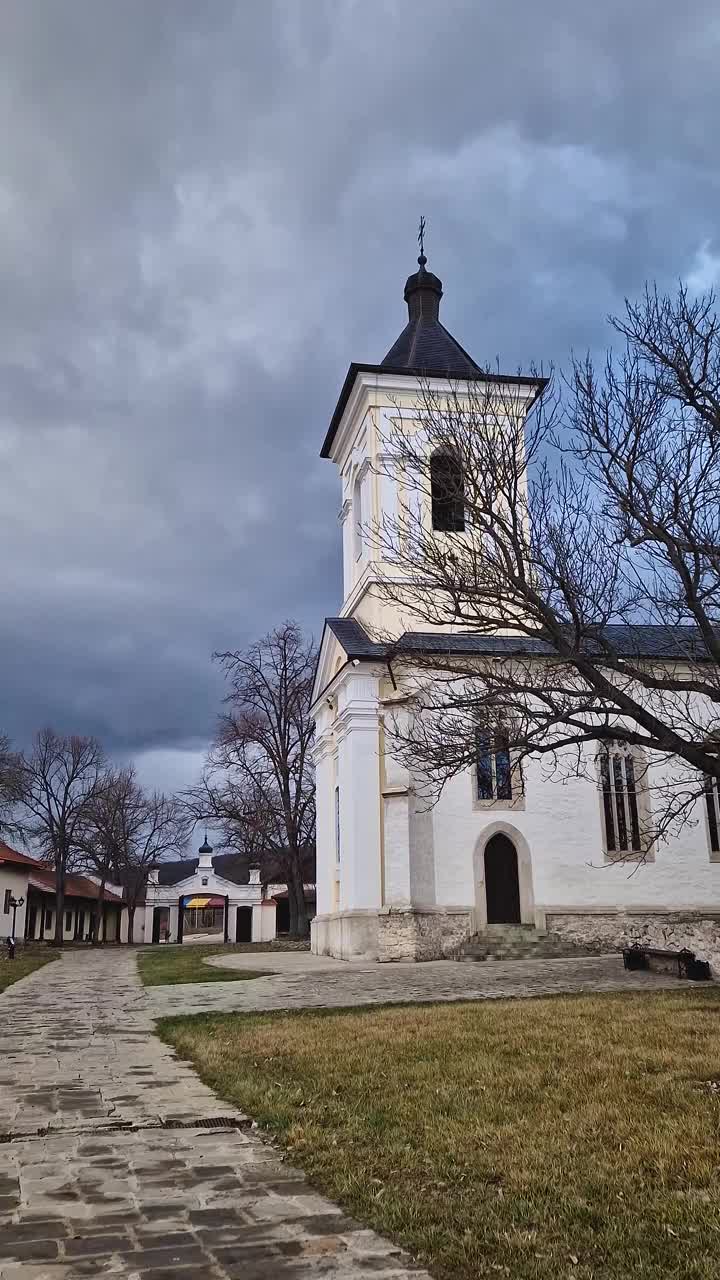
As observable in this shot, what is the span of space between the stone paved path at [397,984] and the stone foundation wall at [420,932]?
678 mm

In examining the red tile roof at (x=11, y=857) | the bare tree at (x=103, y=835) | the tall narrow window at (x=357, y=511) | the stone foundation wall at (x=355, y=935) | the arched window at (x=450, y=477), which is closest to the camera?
the arched window at (x=450, y=477)

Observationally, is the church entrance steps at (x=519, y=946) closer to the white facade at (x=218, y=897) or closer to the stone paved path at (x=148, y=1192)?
the stone paved path at (x=148, y=1192)

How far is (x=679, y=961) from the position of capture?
16547mm

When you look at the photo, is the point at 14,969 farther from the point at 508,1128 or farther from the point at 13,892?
the point at 13,892

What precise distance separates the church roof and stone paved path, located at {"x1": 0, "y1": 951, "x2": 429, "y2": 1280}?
795 inches

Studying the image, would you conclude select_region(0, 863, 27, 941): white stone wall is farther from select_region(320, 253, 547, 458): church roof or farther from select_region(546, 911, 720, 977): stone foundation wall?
select_region(546, 911, 720, 977): stone foundation wall

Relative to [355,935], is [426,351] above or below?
above

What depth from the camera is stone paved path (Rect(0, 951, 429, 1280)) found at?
3770 millimetres

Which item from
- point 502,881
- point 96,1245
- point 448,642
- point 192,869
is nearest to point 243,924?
point 192,869

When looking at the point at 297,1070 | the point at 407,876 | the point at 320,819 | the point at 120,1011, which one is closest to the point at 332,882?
the point at 320,819

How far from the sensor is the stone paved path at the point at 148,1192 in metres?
3.77

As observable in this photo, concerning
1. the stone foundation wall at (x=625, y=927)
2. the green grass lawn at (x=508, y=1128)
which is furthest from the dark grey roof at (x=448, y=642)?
the green grass lawn at (x=508, y=1128)

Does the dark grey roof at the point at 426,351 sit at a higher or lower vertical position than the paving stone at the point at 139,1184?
higher

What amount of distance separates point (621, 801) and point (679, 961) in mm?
8666
